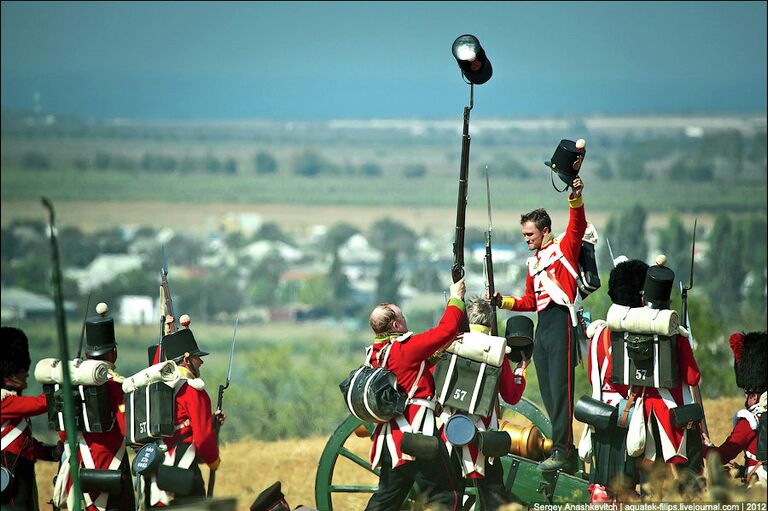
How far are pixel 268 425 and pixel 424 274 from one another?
78611 millimetres

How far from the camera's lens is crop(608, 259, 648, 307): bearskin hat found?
988 centimetres

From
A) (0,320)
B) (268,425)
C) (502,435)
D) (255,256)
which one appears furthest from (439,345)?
(255,256)

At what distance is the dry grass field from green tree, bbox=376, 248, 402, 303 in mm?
101520

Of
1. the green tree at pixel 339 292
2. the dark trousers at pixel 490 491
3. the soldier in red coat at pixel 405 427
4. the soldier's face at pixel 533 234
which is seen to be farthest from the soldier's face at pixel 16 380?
the green tree at pixel 339 292

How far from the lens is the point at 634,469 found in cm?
997

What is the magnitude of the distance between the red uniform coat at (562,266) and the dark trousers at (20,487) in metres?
3.53

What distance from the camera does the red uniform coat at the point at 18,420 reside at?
33.1ft

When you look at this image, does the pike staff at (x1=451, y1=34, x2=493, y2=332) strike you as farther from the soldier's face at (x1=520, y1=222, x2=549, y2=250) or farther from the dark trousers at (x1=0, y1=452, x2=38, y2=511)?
the dark trousers at (x1=0, y1=452, x2=38, y2=511)

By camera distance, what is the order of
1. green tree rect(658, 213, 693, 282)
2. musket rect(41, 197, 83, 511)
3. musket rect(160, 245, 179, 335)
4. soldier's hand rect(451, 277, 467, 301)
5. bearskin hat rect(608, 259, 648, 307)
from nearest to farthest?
musket rect(41, 197, 83, 511) < soldier's hand rect(451, 277, 467, 301) < bearskin hat rect(608, 259, 648, 307) < musket rect(160, 245, 179, 335) < green tree rect(658, 213, 693, 282)

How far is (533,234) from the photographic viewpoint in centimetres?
1055

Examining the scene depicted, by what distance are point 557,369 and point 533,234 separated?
0.96 meters

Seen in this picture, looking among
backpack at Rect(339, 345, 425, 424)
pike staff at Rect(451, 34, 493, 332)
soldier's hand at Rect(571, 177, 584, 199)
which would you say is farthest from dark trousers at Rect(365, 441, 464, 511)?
soldier's hand at Rect(571, 177, 584, 199)

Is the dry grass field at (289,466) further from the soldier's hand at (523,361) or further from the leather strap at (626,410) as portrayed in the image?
the leather strap at (626,410)

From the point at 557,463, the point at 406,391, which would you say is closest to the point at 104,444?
the point at 406,391
